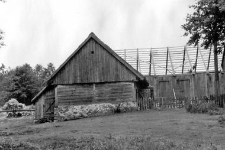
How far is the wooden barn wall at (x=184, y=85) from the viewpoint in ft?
135

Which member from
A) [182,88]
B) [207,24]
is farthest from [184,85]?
[207,24]

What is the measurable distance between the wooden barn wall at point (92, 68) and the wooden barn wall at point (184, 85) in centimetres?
1554

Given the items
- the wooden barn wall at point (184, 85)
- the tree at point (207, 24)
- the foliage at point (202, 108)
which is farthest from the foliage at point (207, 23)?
the wooden barn wall at point (184, 85)

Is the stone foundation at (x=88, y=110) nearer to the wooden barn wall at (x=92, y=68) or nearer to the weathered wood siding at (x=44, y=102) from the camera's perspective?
the wooden barn wall at (x=92, y=68)

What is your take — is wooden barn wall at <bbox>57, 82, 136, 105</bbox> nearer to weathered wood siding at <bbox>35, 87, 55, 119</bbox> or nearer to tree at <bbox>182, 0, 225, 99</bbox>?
weathered wood siding at <bbox>35, 87, 55, 119</bbox>

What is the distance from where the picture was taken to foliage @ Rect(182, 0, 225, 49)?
1046 inches

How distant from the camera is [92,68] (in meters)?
28.1

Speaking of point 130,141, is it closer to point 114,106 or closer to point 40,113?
point 114,106

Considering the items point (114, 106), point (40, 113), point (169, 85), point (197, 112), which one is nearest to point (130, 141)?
point (197, 112)

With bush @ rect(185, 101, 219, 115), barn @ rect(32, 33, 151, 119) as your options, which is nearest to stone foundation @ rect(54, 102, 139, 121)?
barn @ rect(32, 33, 151, 119)

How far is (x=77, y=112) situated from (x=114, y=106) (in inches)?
130

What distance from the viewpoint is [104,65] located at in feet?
91.9

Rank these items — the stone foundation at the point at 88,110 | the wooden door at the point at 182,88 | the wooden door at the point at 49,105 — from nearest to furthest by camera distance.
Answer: the stone foundation at the point at 88,110 < the wooden door at the point at 49,105 < the wooden door at the point at 182,88

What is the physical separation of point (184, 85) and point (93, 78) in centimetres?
1818
